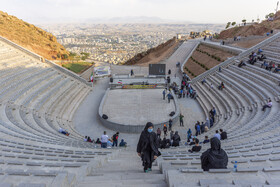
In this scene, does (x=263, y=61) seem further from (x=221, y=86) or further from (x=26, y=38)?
(x=26, y=38)

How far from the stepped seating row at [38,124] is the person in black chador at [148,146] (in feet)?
5.52

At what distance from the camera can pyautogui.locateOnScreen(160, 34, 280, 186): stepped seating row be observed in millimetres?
3771

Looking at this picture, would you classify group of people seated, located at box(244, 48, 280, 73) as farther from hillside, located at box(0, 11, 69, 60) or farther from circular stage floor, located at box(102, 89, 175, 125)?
hillside, located at box(0, 11, 69, 60)

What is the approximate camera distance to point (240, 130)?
402 inches

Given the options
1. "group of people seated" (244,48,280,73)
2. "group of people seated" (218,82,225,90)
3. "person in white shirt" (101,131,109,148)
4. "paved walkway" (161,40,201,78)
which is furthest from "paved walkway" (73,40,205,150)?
"group of people seated" (244,48,280,73)

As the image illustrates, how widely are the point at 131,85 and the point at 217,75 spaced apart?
35.9ft

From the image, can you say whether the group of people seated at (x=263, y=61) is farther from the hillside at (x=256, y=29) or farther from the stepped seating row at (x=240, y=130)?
the hillside at (x=256, y=29)

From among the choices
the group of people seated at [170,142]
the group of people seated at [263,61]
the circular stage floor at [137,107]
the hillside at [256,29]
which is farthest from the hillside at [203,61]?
the group of people seated at [170,142]

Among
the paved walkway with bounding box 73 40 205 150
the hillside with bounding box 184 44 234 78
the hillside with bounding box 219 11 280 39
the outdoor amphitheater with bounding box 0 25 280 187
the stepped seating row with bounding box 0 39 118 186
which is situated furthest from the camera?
the hillside with bounding box 219 11 280 39

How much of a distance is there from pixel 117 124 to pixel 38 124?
5820 mm

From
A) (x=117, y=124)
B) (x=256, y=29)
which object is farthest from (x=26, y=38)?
(x=256, y=29)

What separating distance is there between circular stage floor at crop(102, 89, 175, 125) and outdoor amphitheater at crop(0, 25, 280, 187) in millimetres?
91

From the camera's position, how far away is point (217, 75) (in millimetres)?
21453

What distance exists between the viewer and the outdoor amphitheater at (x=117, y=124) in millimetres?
3936
